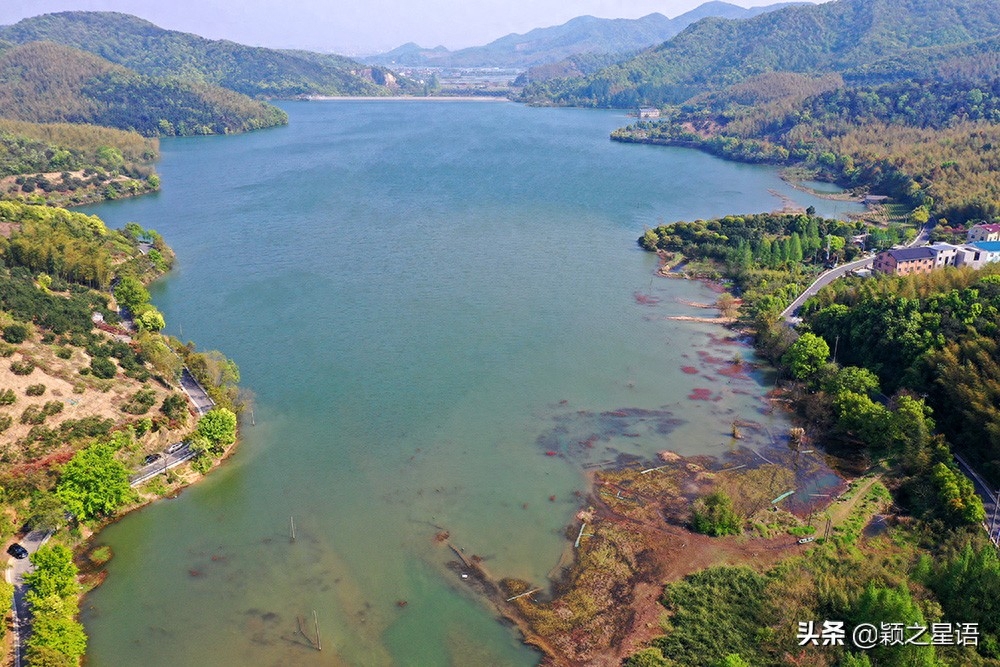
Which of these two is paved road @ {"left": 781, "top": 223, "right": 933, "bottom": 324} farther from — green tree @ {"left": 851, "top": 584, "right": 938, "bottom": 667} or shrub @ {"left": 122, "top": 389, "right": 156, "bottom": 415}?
shrub @ {"left": 122, "top": 389, "right": 156, "bottom": 415}

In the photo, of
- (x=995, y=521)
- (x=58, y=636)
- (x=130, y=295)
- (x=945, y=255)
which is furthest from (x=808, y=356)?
(x=130, y=295)

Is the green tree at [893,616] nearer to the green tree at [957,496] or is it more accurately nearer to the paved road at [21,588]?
the green tree at [957,496]

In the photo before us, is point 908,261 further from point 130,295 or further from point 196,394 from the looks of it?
point 130,295

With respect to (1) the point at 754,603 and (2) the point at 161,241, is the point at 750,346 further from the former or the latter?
(2) the point at 161,241

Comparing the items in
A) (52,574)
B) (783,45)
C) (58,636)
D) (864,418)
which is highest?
(783,45)

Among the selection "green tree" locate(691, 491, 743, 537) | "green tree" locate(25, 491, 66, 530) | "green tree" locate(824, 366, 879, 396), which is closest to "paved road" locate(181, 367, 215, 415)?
"green tree" locate(25, 491, 66, 530)

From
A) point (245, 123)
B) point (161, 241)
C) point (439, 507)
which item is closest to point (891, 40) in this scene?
point (245, 123)
